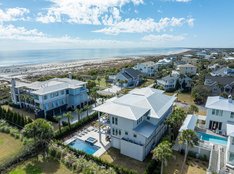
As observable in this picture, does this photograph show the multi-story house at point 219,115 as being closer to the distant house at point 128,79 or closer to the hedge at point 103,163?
the hedge at point 103,163

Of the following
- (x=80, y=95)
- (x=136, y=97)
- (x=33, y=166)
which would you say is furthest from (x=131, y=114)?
(x=80, y=95)

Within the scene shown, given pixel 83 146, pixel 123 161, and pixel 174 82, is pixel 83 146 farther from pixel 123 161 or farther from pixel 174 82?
pixel 174 82

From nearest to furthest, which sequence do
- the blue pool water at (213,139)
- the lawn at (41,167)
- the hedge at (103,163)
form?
1. the hedge at (103,163)
2. the lawn at (41,167)
3. the blue pool water at (213,139)

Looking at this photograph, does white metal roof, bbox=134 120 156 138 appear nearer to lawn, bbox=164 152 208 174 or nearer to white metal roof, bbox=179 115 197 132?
lawn, bbox=164 152 208 174

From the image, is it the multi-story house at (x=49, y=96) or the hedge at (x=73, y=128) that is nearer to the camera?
A: the hedge at (x=73, y=128)

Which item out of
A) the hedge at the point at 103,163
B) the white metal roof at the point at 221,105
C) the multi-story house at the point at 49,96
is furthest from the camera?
the multi-story house at the point at 49,96

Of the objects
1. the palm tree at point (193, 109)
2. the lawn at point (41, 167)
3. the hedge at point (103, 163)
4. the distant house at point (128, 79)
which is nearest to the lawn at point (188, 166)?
the hedge at point (103, 163)
